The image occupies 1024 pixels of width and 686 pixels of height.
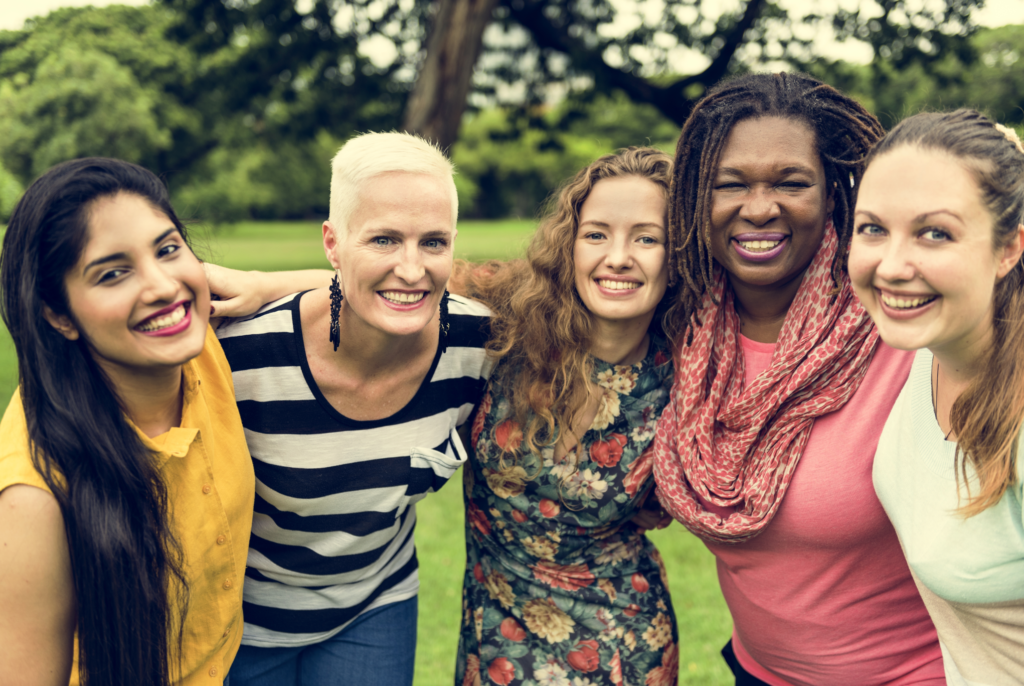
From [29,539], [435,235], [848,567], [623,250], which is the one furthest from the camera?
[623,250]

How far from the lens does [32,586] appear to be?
178cm

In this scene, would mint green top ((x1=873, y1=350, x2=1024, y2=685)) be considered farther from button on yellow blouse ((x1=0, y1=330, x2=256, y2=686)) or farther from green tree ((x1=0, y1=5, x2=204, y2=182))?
green tree ((x1=0, y1=5, x2=204, y2=182))

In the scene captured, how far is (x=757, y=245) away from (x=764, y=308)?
26cm

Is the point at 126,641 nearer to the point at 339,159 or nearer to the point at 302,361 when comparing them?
the point at 302,361

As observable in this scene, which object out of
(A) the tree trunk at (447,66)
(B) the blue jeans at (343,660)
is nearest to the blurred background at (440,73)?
(A) the tree trunk at (447,66)

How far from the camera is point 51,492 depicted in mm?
1787

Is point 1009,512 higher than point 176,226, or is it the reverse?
point 176,226

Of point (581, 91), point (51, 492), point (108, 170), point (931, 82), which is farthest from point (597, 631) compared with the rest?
point (931, 82)

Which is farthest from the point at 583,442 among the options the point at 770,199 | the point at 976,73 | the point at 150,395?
the point at 976,73

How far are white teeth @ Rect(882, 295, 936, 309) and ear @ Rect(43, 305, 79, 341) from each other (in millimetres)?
1964

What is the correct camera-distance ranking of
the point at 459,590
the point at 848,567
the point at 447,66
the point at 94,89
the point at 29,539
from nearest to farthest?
the point at 29,539 → the point at 848,567 → the point at 459,590 → the point at 94,89 → the point at 447,66

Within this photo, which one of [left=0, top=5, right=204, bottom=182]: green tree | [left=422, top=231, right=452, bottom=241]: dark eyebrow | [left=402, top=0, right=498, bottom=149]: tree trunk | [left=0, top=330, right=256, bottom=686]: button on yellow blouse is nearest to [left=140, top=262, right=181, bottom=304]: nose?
Result: [left=0, top=330, right=256, bottom=686]: button on yellow blouse

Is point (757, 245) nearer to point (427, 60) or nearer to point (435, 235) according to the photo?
point (435, 235)

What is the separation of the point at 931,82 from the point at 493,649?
1028 cm
